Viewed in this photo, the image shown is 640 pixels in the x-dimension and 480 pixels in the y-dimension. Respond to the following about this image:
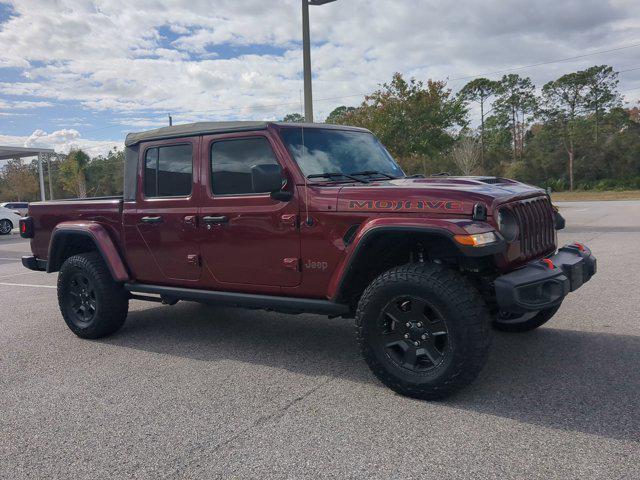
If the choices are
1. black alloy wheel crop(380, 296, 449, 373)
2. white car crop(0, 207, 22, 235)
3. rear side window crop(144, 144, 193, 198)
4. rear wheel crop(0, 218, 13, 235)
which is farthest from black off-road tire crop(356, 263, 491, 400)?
rear wheel crop(0, 218, 13, 235)

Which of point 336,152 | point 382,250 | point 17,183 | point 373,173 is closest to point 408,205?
point 382,250

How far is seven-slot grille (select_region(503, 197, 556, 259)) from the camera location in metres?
3.69

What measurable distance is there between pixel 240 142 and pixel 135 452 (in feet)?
8.03

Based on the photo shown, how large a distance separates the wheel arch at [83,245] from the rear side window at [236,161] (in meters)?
1.31

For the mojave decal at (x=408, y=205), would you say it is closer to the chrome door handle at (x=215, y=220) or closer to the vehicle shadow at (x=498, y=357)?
the chrome door handle at (x=215, y=220)

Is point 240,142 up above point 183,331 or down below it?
above

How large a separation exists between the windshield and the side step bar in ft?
3.17

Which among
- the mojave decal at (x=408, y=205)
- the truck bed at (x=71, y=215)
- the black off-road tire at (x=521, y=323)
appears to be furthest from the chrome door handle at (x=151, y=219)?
the black off-road tire at (x=521, y=323)

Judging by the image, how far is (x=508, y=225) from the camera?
11.7 ft

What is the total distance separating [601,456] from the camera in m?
2.76

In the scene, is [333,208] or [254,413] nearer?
[254,413]

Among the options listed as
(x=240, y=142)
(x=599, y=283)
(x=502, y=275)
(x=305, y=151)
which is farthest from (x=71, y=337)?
(x=599, y=283)

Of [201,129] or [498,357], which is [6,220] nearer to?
[201,129]

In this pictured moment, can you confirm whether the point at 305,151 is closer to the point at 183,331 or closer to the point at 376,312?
the point at 376,312
